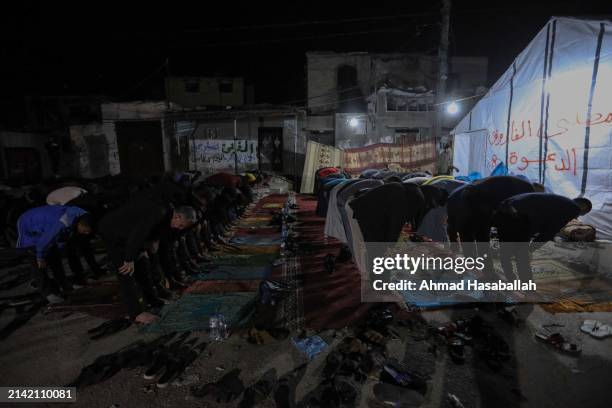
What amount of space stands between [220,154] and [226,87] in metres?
10.1

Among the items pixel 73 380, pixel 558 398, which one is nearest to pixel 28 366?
pixel 73 380

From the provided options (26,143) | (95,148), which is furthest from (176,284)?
(26,143)

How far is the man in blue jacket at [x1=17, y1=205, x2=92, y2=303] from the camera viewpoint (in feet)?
13.6

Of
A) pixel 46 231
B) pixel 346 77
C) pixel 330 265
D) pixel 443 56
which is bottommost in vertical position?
pixel 330 265

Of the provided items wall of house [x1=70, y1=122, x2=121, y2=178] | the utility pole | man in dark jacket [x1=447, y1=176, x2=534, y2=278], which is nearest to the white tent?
the utility pole

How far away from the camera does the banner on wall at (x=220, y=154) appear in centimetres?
1989

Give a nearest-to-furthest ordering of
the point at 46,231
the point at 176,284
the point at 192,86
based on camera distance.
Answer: the point at 46,231 < the point at 176,284 < the point at 192,86

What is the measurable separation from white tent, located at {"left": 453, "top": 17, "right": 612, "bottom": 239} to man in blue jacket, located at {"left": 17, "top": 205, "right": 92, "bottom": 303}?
10.8m

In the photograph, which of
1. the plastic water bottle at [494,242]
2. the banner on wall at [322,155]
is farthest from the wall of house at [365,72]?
the plastic water bottle at [494,242]

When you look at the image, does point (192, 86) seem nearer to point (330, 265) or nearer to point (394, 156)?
point (394, 156)

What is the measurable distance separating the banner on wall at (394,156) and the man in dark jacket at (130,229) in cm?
1307

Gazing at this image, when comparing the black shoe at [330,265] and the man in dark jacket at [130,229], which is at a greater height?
the man in dark jacket at [130,229]

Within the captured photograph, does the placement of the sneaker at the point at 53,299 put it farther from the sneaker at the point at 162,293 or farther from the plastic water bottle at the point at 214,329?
the plastic water bottle at the point at 214,329

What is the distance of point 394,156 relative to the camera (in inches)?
605
